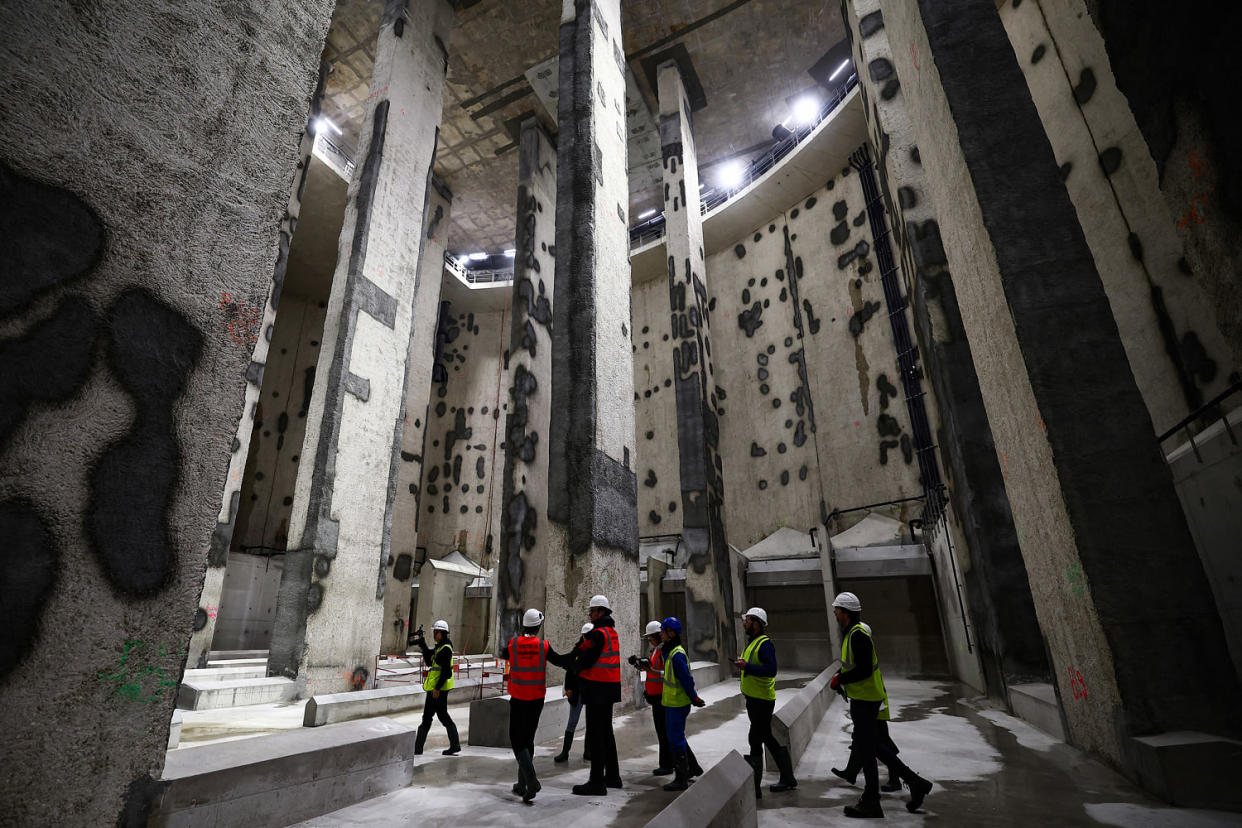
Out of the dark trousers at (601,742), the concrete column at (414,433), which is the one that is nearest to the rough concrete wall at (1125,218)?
the dark trousers at (601,742)

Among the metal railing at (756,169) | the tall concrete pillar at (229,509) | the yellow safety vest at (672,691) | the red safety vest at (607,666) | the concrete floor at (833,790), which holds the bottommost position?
the concrete floor at (833,790)

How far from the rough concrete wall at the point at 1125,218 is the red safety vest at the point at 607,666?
4.78 metres

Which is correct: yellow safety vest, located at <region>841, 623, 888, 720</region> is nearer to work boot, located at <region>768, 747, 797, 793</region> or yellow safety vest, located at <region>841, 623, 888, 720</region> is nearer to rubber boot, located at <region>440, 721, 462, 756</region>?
work boot, located at <region>768, 747, 797, 793</region>

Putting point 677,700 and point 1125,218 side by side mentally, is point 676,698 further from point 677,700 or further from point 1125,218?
point 1125,218

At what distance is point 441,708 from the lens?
4.28 metres

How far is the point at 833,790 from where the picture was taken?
10.6 ft

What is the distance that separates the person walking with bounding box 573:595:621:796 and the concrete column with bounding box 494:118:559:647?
3.47 meters

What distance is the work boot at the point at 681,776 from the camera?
10.5 ft

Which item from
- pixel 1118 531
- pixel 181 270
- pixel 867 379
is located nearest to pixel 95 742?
pixel 181 270

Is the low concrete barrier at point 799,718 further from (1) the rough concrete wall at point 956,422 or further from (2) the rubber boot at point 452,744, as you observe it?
(2) the rubber boot at point 452,744

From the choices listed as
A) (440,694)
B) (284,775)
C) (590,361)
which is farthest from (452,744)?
(590,361)

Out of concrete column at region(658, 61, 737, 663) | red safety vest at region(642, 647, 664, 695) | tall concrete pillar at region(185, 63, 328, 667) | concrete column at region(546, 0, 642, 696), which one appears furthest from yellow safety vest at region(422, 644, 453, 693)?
tall concrete pillar at region(185, 63, 328, 667)

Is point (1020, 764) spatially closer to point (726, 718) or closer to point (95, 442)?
point (726, 718)

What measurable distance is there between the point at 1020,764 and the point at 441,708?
12.6ft
